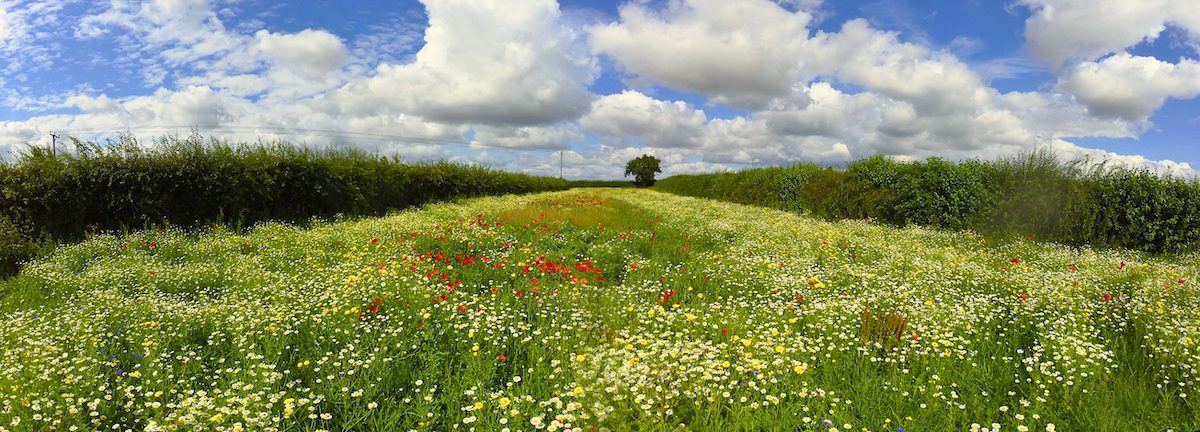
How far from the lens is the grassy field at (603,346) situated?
3945mm

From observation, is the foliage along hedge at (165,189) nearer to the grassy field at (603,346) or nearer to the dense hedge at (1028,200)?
the grassy field at (603,346)

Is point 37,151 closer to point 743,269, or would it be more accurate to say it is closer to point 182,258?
point 182,258

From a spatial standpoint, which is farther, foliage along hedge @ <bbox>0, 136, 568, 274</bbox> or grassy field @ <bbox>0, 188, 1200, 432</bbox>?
foliage along hedge @ <bbox>0, 136, 568, 274</bbox>

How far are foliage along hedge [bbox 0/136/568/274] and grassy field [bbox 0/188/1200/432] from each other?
217 inches

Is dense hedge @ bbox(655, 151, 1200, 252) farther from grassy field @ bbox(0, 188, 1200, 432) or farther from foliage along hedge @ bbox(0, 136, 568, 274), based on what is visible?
foliage along hedge @ bbox(0, 136, 568, 274)

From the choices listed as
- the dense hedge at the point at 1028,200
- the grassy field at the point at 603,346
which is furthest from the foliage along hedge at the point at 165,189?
the dense hedge at the point at 1028,200

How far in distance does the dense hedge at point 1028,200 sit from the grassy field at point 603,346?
6094 mm

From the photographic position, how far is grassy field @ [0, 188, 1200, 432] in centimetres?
395

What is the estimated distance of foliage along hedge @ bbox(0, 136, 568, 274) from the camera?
13.1 metres

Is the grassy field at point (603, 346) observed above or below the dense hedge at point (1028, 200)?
below

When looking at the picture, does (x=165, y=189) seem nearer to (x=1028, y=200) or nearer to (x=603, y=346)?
(x=603, y=346)

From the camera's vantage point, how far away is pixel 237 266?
947 cm

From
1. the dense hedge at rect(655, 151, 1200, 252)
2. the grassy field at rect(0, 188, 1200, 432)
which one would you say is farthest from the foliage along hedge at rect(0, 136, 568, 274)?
the dense hedge at rect(655, 151, 1200, 252)

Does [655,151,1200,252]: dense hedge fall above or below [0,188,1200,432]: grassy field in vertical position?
above
